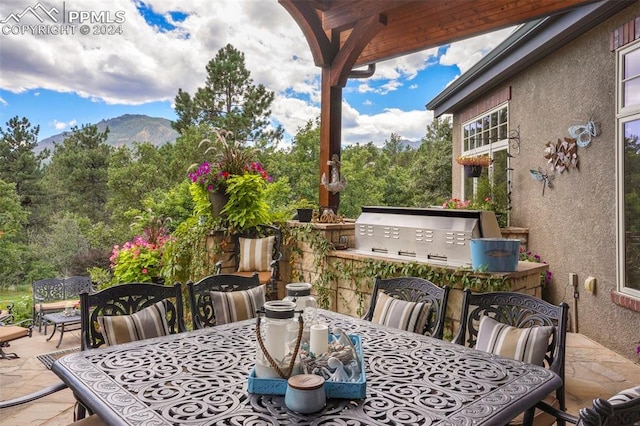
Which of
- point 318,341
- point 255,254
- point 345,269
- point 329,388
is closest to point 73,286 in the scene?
point 255,254

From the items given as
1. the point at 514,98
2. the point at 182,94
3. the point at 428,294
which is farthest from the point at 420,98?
the point at 428,294

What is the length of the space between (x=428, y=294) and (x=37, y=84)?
40.9 feet

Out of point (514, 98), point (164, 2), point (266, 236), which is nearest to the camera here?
point (266, 236)

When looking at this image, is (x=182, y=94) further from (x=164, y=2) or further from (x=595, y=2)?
(x=595, y=2)

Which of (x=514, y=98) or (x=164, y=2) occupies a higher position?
(x=164, y=2)

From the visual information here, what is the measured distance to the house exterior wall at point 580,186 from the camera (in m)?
3.74

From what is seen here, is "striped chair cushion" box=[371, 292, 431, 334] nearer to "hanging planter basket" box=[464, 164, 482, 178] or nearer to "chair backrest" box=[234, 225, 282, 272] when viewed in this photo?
"chair backrest" box=[234, 225, 282, 272]

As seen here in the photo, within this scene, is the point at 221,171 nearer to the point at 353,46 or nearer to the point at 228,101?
the point at 353,46

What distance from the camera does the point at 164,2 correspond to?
9266mm

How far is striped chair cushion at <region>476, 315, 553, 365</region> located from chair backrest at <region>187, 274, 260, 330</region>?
4.26 ft

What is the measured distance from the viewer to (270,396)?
1312mm

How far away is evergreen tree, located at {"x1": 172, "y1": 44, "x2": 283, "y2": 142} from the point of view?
468 inches

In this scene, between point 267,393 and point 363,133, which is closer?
point 267,393

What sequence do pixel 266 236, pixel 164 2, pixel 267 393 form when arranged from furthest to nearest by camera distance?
pixel 164 2, pixel 266 236, pixel 267 393
